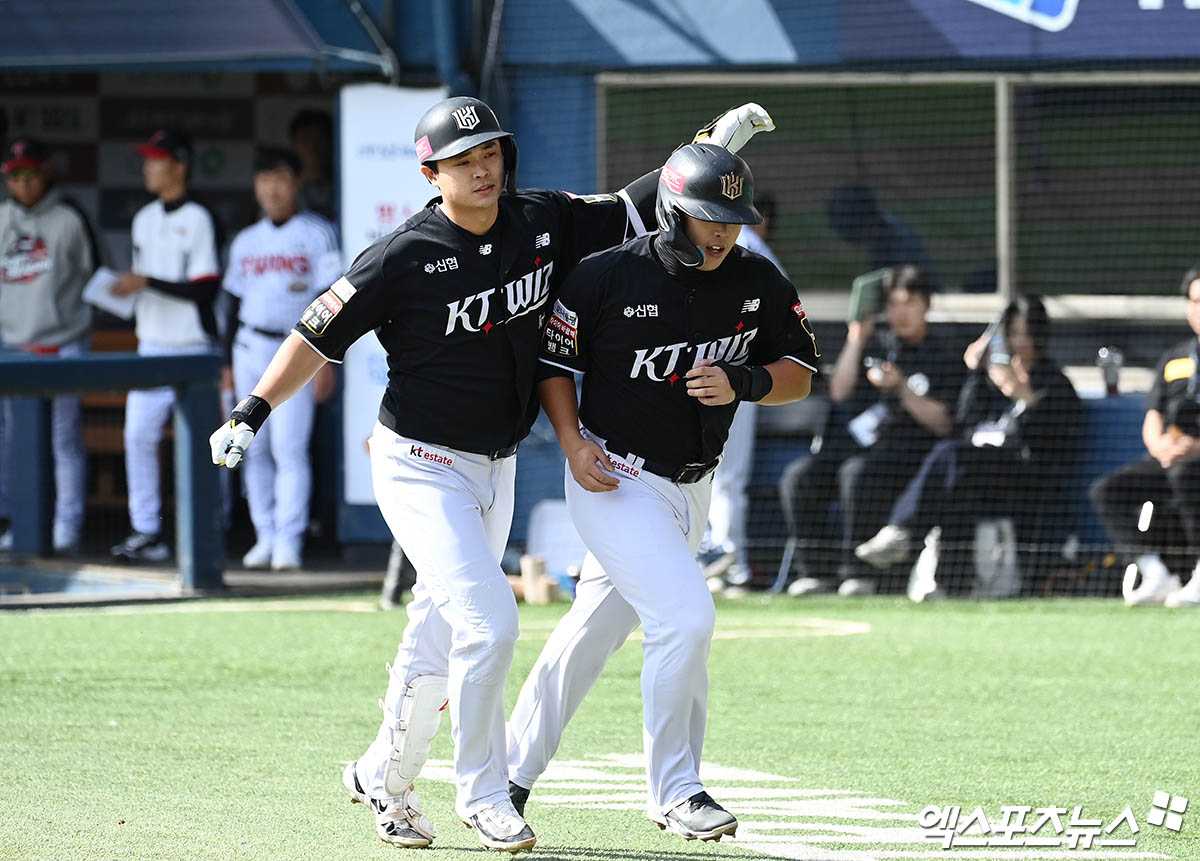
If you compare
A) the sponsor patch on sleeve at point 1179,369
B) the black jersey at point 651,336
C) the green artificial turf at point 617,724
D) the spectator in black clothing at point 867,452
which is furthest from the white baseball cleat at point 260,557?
the black jersey at point 651,336

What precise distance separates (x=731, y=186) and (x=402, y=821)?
1.72 m

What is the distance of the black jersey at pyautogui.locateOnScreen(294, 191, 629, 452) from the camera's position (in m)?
4.47

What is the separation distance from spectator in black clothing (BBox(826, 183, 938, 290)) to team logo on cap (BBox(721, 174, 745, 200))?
6811 mm

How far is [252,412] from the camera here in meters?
4.45

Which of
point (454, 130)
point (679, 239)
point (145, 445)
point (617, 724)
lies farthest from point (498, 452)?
point (145, 445)

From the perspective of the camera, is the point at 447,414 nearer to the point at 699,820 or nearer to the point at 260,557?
the point at 699,820

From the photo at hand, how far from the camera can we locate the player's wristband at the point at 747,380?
4500 millimetres

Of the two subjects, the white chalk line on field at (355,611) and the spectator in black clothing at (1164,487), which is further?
the spectator in black clothing at (1164,487)

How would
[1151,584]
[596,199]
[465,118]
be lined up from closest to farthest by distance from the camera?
[465,118] → [596,199] → [1151,584]

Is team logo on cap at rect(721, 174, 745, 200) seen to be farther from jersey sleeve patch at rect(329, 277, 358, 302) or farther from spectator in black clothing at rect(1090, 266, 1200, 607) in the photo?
spectator in black clothing at rect(1090, 266, 1200, 607)

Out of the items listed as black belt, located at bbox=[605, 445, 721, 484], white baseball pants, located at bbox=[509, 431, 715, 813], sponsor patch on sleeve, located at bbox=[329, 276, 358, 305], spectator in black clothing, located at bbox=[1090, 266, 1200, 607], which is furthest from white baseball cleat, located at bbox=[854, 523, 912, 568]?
sponsor patch on sleeve, located at bbox=[329, 276, 358, 305]

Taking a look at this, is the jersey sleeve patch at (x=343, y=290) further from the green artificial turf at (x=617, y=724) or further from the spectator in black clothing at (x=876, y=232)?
the spectator in black clothing at (x=876, y=232)

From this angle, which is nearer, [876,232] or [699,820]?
[699,820]

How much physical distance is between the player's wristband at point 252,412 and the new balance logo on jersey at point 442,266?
516 mm
